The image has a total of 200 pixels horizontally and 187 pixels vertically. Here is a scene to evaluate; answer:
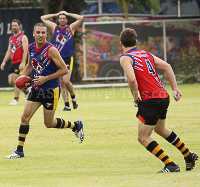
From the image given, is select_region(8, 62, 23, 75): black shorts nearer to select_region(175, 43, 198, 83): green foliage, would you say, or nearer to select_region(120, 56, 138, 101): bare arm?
select_region(120, 56, 138, 101): bare arm

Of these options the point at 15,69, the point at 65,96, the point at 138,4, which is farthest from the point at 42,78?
the point at 138,4

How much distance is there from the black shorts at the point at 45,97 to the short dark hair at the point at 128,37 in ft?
6.08

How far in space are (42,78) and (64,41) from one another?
6.28m

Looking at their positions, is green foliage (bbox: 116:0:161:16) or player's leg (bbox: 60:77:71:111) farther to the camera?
green foliage (bbox: 116:0:161:16)

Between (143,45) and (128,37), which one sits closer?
(128,37)

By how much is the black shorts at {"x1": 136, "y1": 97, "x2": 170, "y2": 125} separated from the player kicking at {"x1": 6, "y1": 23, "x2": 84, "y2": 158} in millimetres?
1783

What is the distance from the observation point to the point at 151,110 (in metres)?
6.09

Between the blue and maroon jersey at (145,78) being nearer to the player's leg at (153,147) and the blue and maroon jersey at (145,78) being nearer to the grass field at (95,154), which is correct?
the player's leg at (153,147)

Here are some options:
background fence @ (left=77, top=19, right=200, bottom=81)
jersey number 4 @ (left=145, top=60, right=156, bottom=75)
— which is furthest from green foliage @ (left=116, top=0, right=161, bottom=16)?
jersey number 4 @ (left=145, top=60, right=156, bottom=75)

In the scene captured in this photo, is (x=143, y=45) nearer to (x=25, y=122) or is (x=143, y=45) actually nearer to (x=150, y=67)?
(x=25, y=122)

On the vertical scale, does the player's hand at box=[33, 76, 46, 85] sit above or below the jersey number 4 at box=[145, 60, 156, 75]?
below

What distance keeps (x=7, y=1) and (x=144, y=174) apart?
1768 cm

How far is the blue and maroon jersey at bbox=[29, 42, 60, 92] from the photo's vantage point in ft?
24.9

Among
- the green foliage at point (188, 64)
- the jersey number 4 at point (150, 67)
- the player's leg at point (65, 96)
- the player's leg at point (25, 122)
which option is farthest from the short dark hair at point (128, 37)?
the green foliage at point (188, 64)
